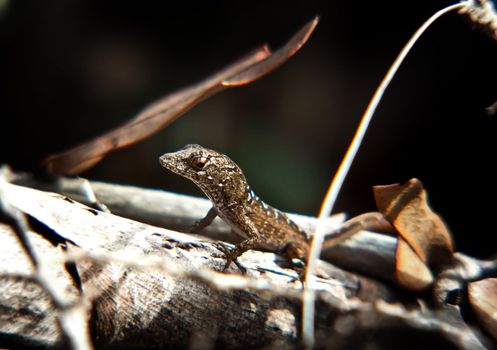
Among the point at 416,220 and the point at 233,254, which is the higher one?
the point at 416,220

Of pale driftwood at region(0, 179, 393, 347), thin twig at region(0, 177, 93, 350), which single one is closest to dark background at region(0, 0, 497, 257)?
pale driftwood at region(0, 179, 393, 347)

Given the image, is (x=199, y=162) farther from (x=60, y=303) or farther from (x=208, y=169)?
(x=60, y=303)

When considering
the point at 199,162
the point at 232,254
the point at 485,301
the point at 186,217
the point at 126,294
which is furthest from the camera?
the point at 186,217

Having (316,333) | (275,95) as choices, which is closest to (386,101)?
(275,95)

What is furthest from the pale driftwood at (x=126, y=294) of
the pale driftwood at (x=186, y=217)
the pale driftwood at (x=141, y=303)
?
the pale driftwood at (x=186, y=217)

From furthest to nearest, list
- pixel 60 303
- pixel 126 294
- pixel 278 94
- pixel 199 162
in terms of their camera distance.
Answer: pixel 278 94, pixel 199 162, pixel 126 294, pixel 60 303

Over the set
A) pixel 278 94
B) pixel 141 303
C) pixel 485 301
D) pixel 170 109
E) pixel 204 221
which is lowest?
pixel 141 303

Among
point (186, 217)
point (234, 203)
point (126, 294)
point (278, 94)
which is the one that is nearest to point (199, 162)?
point (234, 203)
